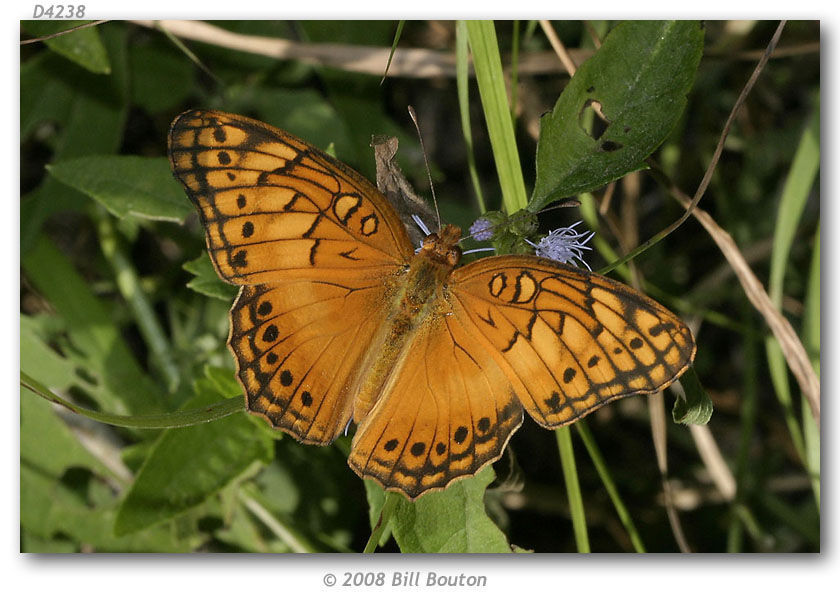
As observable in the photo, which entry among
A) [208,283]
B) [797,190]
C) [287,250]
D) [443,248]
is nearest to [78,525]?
[208,283]

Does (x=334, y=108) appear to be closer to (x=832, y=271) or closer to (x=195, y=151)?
(x=195, y=151)

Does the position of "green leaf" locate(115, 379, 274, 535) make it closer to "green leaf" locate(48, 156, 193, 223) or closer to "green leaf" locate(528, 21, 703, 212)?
"green leaf" locate(48, 156, 193, 223)

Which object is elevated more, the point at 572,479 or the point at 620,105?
the point at 620,105

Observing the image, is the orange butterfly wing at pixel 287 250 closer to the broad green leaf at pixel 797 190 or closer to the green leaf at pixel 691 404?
the green leaf at pixel 691 404

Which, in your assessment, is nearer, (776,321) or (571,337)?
(571,337)

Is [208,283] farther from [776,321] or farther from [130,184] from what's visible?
[776,321]

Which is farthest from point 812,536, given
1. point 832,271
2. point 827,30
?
point 827,30

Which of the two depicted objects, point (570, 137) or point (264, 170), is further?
point (570, 137)
